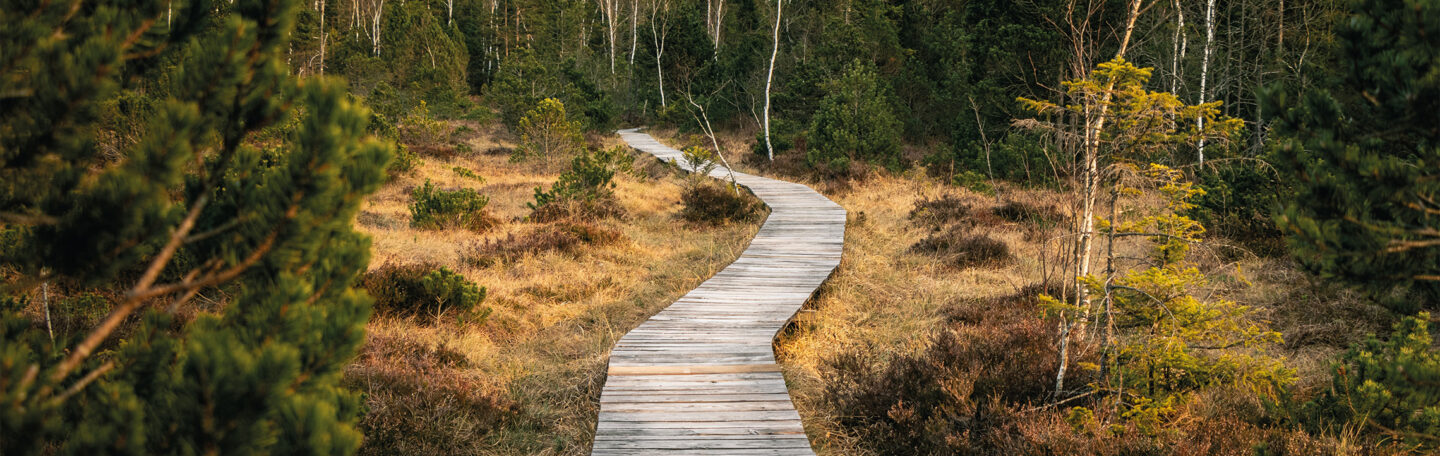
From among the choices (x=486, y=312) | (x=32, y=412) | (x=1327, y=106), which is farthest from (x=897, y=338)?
(x=32, y=412)

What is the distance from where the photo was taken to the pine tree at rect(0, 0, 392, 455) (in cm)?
154

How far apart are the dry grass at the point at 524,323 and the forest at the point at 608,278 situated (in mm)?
36

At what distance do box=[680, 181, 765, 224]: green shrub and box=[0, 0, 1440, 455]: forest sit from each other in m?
0.07

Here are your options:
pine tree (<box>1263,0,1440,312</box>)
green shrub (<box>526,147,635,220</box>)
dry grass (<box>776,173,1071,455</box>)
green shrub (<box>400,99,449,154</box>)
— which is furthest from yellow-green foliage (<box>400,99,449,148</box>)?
pine tree (<box>1263,0,1440,312</box>)

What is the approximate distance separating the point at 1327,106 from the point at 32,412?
347 centimetres

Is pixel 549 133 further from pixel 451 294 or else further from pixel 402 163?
pixel 451 294

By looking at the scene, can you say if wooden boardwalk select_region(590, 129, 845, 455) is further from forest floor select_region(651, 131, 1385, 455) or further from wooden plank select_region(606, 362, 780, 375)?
forest floor select_region(651, 131, 1385, 455)

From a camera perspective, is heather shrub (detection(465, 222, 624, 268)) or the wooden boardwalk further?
heather shrub (detection(465, 222, 624, 268))

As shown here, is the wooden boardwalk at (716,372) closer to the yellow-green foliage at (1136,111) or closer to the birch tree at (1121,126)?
the birch tree at (1121,126)

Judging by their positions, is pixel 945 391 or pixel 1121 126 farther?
pixel 945 391

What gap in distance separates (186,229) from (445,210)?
915cm

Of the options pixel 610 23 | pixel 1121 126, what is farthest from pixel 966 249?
pixel 610 23

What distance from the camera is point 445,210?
1051cm

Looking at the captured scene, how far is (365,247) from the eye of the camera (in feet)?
6.42
